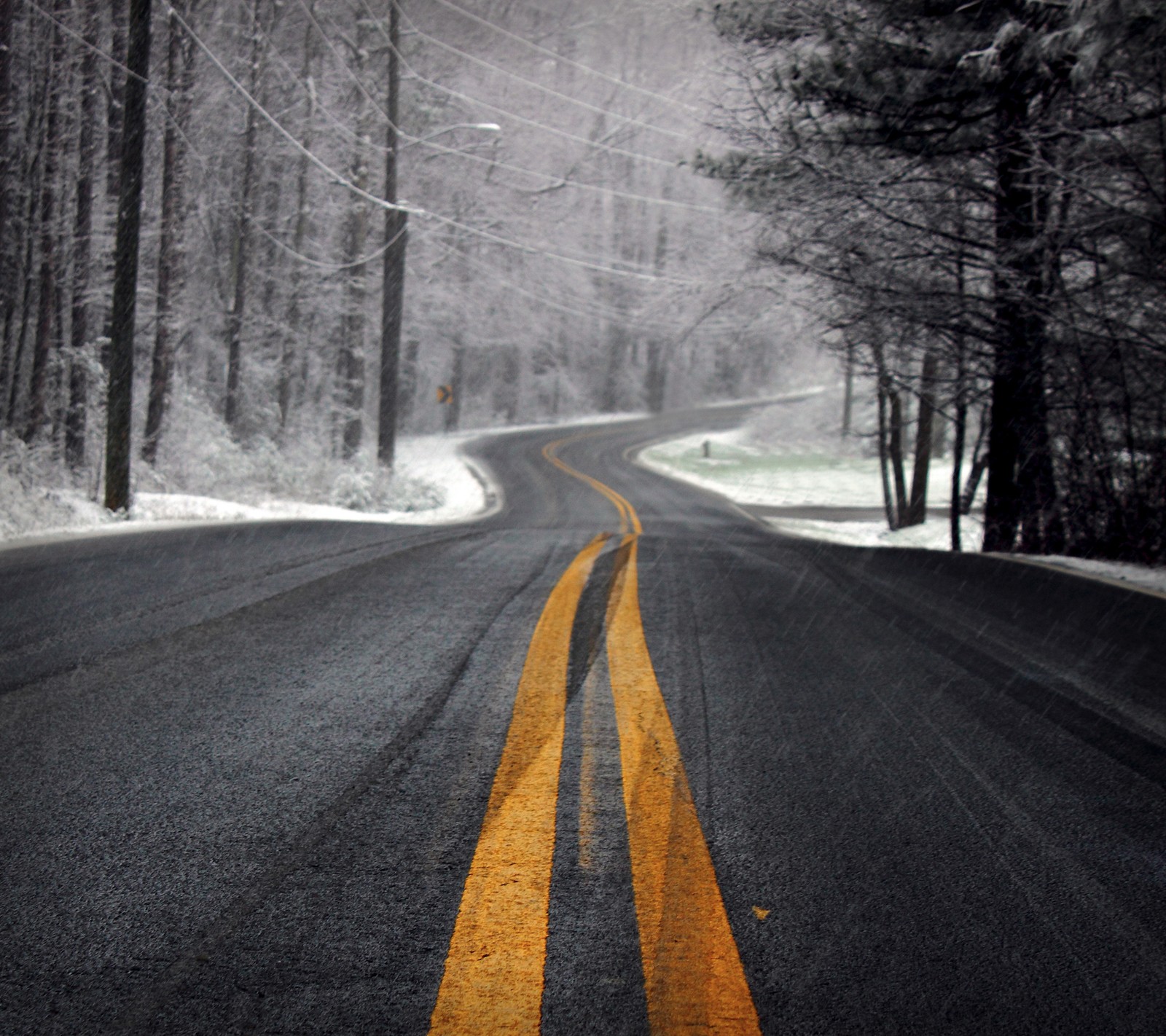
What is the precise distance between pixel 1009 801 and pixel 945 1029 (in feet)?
2.94

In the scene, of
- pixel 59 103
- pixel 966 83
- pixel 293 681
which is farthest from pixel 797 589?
pixel 59 103

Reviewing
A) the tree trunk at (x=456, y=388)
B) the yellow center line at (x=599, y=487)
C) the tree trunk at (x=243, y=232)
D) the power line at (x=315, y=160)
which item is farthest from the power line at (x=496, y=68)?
the tree trunk at (x=456, y=388)

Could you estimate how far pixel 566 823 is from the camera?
1.70 meters

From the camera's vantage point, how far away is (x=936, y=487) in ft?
98.7

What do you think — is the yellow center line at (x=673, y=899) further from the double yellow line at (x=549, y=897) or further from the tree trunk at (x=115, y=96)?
the tree trunk at (x=115, y=96)

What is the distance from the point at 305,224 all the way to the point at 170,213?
384 inches

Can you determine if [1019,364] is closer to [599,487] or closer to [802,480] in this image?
[599,487]

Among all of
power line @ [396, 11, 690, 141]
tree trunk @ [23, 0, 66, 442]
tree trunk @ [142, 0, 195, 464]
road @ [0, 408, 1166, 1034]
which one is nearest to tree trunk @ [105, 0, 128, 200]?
tree trunk @ [142, 0, 195, 464]

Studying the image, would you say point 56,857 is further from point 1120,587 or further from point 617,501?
point 617,501

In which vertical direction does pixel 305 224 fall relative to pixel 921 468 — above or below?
above

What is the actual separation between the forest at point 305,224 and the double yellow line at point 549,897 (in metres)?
8.10

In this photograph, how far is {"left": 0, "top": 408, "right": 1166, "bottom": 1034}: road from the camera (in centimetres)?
122

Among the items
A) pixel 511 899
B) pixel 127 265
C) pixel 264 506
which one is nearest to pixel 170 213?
pixel 264 506

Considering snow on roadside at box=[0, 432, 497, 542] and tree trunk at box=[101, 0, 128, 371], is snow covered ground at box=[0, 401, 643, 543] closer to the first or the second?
snow on roadside at box=[0, 432, 497, 542]
